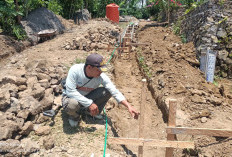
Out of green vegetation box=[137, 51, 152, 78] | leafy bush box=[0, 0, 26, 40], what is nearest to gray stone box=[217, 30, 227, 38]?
Answer: green vegetation box=[137, 51, 152, 78]

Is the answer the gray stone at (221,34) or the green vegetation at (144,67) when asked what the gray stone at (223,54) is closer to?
the gray stone at (221,34)

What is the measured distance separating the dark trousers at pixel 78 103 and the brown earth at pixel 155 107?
39 cm

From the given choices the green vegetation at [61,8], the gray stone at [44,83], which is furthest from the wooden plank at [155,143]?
the green vegetation at [61,8]

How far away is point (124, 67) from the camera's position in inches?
304

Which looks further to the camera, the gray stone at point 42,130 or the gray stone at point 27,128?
the gray stone at point 42,130

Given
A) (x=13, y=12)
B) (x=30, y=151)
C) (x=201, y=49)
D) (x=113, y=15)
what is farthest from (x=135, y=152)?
(x=113, y=15)

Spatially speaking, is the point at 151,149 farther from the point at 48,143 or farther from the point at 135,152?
the point at 48,143

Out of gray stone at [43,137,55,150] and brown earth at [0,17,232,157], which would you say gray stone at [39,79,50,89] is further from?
gray stone at [43,137,55,150]

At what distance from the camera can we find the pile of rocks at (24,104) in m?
→ 2.65

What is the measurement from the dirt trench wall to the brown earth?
490 mm

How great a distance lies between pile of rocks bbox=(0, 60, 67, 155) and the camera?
104 inches

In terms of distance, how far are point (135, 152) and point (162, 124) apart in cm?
116

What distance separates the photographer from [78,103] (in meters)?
2.92

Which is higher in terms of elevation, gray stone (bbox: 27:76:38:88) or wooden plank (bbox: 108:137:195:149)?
gray stone (bbox: 27:76:38:88)
